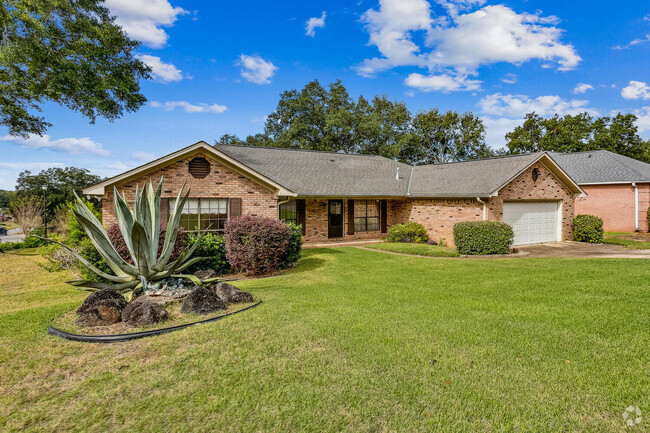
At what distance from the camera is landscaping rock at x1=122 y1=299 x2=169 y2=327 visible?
5273mm

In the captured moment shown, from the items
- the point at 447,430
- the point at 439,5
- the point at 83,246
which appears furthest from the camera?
the point at 439,5

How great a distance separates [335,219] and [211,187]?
23.7 feet

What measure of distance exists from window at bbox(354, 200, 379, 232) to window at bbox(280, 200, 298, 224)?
3.70 metres

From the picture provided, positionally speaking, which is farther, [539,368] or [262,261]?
[262,261]

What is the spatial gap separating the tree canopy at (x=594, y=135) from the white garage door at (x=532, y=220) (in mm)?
28820

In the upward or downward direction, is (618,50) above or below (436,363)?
above

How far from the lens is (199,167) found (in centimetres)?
1275

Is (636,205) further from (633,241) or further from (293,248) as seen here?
(293,248)

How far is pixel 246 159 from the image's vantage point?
59.0 feet

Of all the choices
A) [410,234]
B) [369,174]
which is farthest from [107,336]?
[369,174]

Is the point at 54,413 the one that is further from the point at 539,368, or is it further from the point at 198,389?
the point at 539,368

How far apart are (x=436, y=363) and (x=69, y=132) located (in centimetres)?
2326

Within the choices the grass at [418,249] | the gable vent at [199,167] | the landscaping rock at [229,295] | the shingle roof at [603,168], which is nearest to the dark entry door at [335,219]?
the grass at [418,249]

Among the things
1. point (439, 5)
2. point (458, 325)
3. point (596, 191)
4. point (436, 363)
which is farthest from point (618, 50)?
point (436, 363)
